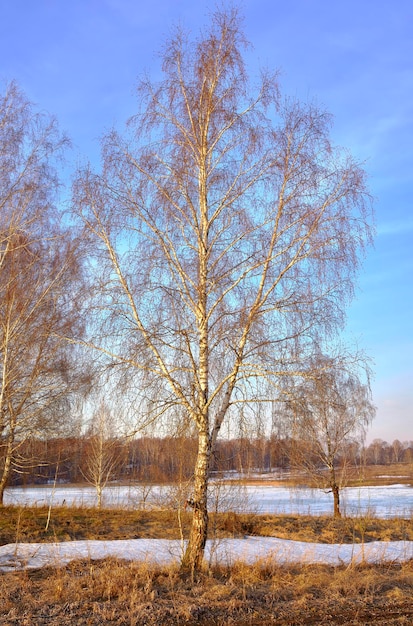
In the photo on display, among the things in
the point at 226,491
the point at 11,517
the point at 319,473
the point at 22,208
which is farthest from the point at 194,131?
the point at 319,473

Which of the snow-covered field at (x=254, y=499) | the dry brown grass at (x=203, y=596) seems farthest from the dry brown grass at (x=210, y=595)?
the snow-covered field at (x=254, y=499)

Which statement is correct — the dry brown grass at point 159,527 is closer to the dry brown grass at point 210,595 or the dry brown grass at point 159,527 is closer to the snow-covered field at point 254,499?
the snow-covered field at point 254,499

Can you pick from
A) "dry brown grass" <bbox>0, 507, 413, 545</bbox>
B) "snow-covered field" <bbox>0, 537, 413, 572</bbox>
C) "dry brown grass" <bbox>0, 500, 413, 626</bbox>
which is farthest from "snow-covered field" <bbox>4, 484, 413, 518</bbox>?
"dry brown grass" <bbox>0, 500, 413, 626</bbox>

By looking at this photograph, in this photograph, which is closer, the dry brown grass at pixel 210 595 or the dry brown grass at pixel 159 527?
the dry brown grass at pixel 210 595

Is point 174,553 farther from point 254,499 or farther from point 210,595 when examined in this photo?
point 254,499

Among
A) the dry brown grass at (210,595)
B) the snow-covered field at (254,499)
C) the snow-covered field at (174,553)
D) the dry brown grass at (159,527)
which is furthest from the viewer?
the dry brown grass at (159,527)

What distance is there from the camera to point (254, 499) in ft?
88.2

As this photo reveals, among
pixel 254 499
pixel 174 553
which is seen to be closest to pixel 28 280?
pixel 174 553

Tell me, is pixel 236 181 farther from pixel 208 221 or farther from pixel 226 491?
pixel 226 491

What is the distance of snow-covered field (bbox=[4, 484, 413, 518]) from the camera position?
1043cm

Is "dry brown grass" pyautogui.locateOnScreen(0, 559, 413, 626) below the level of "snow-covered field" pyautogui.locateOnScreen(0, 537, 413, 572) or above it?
above

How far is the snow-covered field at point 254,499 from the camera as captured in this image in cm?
1043

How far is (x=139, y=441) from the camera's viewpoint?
25.5 feet

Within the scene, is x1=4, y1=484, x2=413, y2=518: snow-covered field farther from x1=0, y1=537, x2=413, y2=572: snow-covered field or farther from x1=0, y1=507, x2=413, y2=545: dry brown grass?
x1=0, y1=537, x2=413, y2=572: snow-covered field
